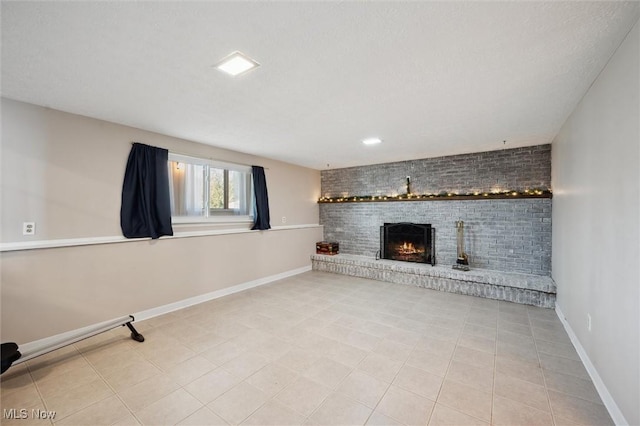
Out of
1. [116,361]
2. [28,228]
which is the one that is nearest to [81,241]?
[28,228]

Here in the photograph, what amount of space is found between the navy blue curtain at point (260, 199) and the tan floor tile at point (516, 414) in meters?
3.94

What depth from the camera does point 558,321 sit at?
318cm

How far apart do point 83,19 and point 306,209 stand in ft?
16.1

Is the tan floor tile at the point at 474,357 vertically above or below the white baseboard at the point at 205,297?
below

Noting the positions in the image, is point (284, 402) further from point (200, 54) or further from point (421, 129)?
point (421, 129)

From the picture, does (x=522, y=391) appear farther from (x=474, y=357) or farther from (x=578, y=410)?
(x=474, y=357)

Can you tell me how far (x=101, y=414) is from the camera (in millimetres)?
1758

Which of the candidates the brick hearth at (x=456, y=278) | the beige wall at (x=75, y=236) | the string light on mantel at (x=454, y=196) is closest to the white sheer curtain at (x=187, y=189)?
the beige wall at (x=75, y=236)

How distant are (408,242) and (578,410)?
3.69 m

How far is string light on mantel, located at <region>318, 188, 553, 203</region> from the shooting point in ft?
13.5

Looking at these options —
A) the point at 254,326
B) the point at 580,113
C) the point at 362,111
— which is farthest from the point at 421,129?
the point at 254,326

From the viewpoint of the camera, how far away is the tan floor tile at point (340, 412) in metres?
1.69

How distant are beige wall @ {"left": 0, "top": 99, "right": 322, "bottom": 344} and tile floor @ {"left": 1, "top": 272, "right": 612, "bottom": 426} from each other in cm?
39

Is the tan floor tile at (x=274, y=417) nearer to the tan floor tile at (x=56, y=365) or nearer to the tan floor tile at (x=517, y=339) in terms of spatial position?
the tan floor tile at (x=56, y=365)
